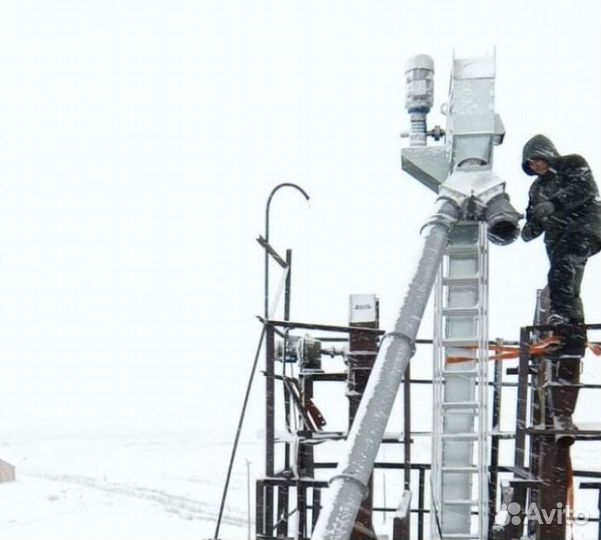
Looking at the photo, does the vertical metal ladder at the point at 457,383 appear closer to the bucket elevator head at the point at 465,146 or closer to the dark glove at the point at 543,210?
the bucket elevator head at the point at 465,146

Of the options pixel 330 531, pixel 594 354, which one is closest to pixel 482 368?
pixel 594 354

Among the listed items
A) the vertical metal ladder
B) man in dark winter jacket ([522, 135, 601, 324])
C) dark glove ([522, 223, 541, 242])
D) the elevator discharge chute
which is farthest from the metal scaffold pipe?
man in dark winter jacket ([522, 135, 601, 324])

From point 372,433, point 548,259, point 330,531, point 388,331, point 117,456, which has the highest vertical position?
point 548,259

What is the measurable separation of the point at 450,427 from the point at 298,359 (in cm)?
182

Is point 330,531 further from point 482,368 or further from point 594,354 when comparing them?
point 594,354

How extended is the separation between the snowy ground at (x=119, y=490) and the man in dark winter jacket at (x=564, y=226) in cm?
5037

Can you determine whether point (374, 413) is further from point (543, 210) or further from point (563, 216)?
point (563, 216)

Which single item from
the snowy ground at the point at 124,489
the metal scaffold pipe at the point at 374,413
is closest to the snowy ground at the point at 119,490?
the snowy ground at the point at 124,489

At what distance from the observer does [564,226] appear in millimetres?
7051

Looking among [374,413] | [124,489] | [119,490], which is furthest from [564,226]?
[124,489]

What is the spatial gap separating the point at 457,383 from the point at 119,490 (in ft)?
271

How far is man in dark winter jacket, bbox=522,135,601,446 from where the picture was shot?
6.85 meters

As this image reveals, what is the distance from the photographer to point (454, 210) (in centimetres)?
618

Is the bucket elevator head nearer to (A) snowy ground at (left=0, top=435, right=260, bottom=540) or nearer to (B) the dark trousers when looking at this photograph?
(B) the dark trousers
